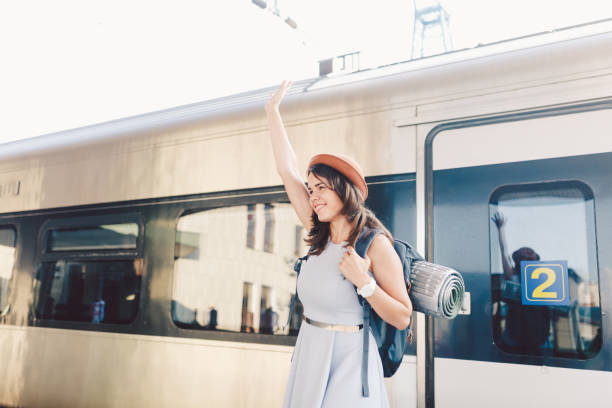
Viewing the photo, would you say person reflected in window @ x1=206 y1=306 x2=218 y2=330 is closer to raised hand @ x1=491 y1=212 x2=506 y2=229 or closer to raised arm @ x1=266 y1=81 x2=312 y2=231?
raised arm @ x1=266 y1=81 x2=312 y2=231

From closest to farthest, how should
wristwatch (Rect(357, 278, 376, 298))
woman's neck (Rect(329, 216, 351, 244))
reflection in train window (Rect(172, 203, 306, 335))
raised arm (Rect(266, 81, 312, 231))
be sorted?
wristwatch (Rect(357, 278, 376, 298)) → woman's neck (Rect(329, 216, 351, 244)) → raised arm (Rect(266, 81, 312, 231)) → reflection in train window (Rect(172, 203, 306, 335))

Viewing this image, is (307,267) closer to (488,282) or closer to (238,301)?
(488,282)

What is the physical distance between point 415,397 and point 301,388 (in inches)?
44.7

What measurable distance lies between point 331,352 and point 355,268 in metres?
0.30

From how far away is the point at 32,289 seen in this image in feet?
14.4

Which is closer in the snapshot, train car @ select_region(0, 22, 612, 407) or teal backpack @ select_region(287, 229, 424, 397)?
teal backpack @ select_region(287, 229, 424, 397)

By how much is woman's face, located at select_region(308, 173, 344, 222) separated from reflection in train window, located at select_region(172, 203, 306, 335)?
1.40m

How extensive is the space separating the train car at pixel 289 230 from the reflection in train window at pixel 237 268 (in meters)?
0.01

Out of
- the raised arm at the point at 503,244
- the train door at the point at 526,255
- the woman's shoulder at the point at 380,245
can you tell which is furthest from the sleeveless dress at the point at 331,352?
the raised arm at the point at 503,244

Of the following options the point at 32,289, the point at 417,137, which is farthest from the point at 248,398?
the point at 32,289

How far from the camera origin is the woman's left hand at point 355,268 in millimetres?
1584

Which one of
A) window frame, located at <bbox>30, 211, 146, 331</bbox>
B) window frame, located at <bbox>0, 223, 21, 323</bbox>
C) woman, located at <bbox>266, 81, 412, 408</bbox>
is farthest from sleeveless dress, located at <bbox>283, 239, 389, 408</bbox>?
window frame, located at <bbox>0, 223, 21, 323</bbox>

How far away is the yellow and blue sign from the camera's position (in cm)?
237

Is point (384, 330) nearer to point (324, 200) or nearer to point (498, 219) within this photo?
point (324, 200)
